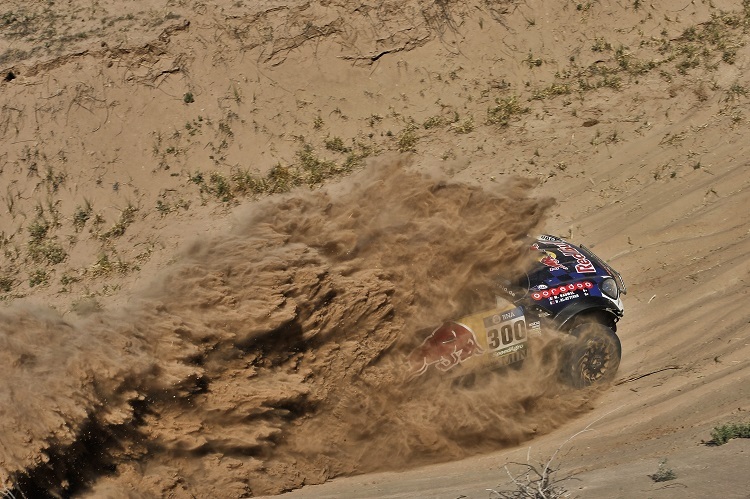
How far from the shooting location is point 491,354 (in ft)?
27.9

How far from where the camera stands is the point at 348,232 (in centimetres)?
859

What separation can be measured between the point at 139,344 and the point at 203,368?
601 millimetres

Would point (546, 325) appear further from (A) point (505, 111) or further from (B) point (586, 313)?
(A) point (505, 111)

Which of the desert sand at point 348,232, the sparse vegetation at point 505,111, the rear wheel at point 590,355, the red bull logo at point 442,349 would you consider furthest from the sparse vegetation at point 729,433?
the sparse vegetation at point 505,111

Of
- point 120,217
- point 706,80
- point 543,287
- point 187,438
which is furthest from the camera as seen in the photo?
point 706,80

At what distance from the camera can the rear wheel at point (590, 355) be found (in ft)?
28.9

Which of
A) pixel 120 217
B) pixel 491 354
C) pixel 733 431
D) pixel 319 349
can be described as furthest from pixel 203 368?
pixel 120 217

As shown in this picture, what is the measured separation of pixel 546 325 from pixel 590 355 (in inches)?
25.8

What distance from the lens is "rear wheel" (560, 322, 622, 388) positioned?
880cm

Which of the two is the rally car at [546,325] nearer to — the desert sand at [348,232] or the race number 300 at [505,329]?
the race number 300 at [505,329]

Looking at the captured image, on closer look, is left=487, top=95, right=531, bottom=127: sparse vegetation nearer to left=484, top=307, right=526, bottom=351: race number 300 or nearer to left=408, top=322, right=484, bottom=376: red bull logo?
left=484, top=307, right=526, bottom=351: race number 300

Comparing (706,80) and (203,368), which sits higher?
(706,80)

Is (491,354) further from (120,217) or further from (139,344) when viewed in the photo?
(120,217)

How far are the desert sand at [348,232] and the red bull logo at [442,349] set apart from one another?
0.15 metres
